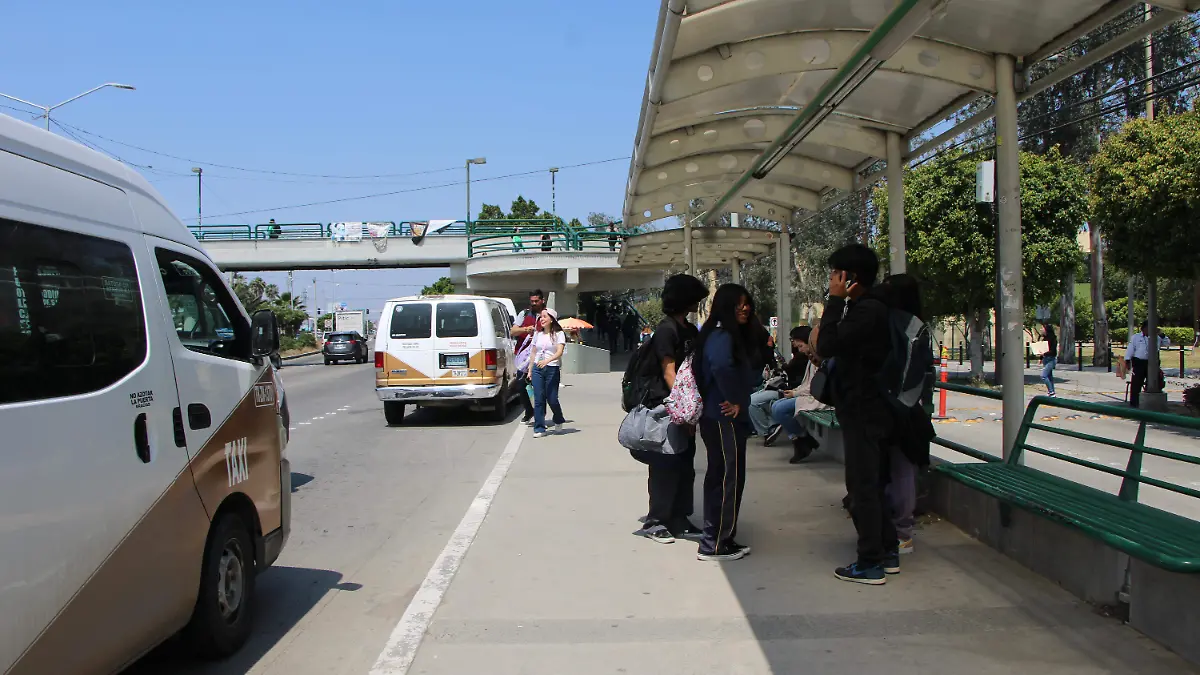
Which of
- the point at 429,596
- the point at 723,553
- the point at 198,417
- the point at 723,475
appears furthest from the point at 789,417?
the point at 198,417

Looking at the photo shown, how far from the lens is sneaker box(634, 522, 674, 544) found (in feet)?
21.2

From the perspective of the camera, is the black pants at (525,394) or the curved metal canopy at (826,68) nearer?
the curved metal canopy at (826,68)

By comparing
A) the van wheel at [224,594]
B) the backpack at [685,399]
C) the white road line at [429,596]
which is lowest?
the white road line at [429,596]

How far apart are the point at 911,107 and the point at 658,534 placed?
4354 millimetres

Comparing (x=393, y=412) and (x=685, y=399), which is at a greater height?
(x=685, y=399)

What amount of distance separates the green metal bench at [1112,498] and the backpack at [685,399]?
70.9 inches

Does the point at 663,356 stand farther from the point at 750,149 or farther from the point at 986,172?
the point at 750,149

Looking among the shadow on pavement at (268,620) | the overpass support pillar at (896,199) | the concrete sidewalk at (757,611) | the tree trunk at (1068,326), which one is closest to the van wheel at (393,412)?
the concrete sidewalk at (757,611)

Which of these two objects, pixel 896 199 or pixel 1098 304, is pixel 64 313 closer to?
pixel 896 199

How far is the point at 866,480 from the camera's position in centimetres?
516

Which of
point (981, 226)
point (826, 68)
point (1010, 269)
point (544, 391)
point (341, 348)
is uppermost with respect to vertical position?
point (981, 226)

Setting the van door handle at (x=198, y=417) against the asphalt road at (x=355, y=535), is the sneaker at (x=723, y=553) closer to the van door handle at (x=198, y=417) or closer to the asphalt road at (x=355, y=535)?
the asphalt road at (x=355, y=535)

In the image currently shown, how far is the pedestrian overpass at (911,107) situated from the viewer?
195 inches

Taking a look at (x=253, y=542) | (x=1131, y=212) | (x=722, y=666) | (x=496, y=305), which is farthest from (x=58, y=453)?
(x=1131, y=212)
